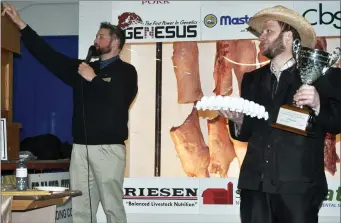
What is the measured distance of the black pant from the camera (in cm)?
248

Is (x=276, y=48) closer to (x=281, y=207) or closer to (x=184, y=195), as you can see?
(x=281, y=207)

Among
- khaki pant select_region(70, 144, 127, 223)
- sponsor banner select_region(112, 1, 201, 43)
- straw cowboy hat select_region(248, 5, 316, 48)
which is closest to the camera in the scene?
straw cowboy hat select_region(248, 5, 316, 48)

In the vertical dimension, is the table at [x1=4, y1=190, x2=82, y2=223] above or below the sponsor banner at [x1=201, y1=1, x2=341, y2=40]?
below

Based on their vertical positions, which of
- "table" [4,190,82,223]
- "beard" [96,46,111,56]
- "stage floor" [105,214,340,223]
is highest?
"beard" [96,46,111,56]

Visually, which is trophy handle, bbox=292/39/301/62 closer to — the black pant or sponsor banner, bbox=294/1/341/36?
the black pant

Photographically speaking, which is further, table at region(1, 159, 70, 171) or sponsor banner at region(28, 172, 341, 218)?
sponsor banner at region(28, 172, 341, 218)

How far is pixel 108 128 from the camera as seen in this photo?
13.2 ft

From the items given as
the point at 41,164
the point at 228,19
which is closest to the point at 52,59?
the point at 41,164

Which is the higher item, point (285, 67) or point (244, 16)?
point (244, 16)

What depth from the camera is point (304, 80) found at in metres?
2.52

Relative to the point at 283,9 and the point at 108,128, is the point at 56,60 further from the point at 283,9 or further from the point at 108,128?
the point at 283,9

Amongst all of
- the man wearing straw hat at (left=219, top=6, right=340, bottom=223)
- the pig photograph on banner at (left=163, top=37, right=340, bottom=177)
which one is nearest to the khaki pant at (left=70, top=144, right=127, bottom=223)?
the pig photograph on banner at (left=163, top=37, right=340, bottom=177)

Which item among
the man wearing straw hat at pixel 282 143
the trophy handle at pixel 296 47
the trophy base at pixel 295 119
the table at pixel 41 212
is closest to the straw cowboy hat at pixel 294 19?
the man wearing straw hat at pixel 282 143

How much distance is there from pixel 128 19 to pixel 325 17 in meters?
1.66
